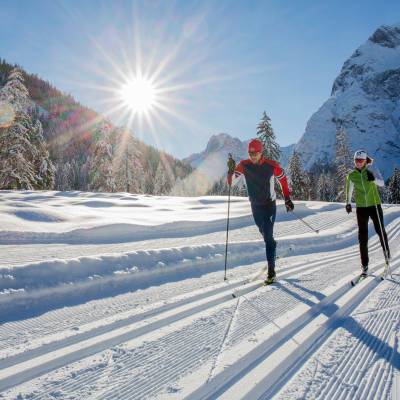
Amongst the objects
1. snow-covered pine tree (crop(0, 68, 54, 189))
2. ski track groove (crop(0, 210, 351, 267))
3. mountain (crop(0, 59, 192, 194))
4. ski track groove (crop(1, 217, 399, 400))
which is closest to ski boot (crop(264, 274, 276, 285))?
ski track groove (crop(1, 217, 399, 400))

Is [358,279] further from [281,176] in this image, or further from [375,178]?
[375,178]

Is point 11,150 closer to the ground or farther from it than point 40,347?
farther from it

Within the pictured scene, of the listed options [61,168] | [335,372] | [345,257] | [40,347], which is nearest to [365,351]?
[335,372]

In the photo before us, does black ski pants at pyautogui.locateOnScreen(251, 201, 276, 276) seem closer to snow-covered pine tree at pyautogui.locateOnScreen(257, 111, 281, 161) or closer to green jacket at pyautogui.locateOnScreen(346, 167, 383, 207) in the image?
green jacket at pyautogui.locateOnScreen(346, 167, 383, 207)

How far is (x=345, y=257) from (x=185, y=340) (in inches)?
229

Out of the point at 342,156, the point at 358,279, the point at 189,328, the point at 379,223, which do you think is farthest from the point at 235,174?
the point at 342,156

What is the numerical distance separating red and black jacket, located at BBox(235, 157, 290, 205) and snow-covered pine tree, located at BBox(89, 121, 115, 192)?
124 feet

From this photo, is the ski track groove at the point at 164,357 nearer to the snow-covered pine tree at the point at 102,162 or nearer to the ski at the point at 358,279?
the ski at the point at 358,279

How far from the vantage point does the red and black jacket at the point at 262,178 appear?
554 cm

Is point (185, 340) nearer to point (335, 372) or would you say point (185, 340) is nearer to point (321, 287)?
point (335, 372)

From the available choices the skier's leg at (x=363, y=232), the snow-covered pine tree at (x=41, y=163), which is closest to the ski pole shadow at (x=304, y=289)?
the skier's leg at (x=363, y=232)

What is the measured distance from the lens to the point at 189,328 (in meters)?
3.34

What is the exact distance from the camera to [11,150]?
31.4m

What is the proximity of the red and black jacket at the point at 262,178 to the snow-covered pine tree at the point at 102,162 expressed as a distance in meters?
37.7
